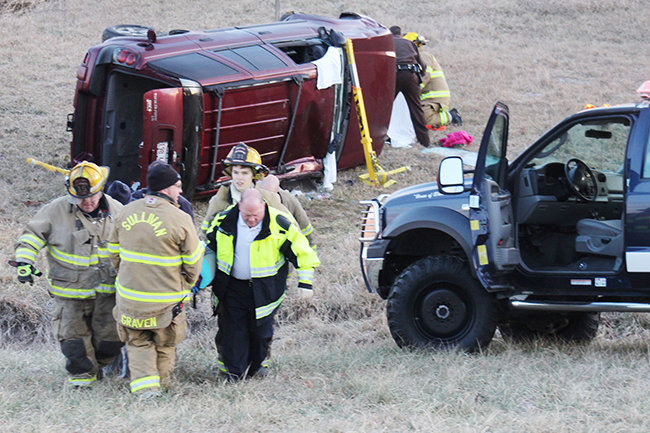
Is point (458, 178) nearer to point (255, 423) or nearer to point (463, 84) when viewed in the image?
→ point (255, 423)

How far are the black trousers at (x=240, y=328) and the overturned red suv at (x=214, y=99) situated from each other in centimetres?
339

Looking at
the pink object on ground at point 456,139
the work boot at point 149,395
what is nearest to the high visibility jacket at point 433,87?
the pink object on ground at point 456,139

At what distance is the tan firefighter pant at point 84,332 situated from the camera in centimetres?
476

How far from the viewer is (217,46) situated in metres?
8.93

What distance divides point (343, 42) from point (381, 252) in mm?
4892

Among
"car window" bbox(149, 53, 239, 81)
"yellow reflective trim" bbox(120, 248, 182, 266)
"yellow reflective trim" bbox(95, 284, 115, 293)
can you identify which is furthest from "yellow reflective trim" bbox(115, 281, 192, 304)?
"car window" bbox(149, 53, 239, 81)

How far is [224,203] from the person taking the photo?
17.2ft

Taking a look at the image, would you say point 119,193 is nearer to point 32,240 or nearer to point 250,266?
point 32,240

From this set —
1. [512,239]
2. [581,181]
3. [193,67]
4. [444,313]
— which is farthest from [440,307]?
[193,67]

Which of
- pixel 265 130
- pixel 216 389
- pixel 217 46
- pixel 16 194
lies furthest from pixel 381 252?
pixel 16 194

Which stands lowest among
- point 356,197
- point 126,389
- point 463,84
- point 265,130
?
point 126,389

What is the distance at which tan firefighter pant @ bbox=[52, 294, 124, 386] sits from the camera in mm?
4762

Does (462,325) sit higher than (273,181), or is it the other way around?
(273,181)

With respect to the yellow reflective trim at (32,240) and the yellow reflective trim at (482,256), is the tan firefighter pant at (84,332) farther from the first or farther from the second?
the yellow reflective trim at (482,256)
